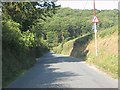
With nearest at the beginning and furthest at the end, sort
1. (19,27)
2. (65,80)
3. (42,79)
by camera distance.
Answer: (65,80)
(42,79)
(19,27)

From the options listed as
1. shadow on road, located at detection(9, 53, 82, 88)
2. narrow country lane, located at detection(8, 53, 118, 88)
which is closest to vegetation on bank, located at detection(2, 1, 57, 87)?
→ shadow on road, located at detection(9, 53, 82, 88)

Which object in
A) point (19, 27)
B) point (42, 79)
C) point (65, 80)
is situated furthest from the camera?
point (19, 27)

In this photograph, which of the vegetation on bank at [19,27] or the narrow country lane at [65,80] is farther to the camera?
the vegetation on bank at [19,27]

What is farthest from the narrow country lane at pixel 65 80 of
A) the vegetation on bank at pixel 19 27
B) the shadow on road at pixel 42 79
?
the vegetation on bank at pixel 19 27

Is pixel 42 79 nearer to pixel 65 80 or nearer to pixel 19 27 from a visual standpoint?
pixel 65 80

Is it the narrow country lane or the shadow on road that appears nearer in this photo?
the narrow country lane

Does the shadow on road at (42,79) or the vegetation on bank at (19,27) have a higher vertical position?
the vegetation on bank at (19,27)

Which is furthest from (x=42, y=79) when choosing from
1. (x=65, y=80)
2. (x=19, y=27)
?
(x=19, y=27)

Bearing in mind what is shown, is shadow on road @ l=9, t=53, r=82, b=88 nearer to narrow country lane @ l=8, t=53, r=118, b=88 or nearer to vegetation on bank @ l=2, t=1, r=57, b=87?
narrow country lane @ l=8, t=53, r=118, b=88

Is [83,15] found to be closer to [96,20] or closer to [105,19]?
[105,19]

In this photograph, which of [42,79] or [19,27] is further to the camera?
[19,27]

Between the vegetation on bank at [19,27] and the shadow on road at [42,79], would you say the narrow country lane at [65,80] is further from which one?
the vegetation on bank at [19,27]

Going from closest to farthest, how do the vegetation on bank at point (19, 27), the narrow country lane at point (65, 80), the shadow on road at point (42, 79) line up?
the narrow country lane at point (65, 80) < the shadow on road at point (42, 79) < the vegetation on bank at point (19, 27)

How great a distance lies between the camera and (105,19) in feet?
464
